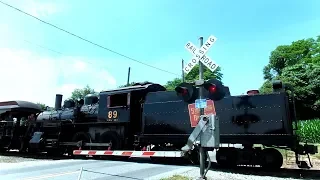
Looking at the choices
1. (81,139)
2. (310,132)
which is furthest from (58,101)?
(310,132)

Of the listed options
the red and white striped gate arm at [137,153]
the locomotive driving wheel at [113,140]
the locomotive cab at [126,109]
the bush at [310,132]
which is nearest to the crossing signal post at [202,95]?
the red and white striped gate arm at [137,153]

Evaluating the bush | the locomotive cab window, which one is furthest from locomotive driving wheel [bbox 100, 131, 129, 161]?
the bush

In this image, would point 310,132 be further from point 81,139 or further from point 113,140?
point 81,139

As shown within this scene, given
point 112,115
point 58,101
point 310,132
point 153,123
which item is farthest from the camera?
point 310,132

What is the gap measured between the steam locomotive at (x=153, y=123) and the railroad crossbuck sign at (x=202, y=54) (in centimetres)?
37

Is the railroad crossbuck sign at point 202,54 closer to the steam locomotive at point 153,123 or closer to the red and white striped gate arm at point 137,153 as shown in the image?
the steam locomotive at point 153,123

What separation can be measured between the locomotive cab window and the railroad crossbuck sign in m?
6.69

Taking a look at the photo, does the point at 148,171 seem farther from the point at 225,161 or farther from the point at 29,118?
the point at 29,118

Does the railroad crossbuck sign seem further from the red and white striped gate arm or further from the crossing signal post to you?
the red and white striped gate arm

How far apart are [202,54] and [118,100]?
7570 mm

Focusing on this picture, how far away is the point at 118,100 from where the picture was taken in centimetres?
1376

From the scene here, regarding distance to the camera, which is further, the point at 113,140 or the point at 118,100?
the point at 118,100

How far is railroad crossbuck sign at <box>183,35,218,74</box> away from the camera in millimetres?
6688

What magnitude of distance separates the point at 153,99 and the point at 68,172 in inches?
191
